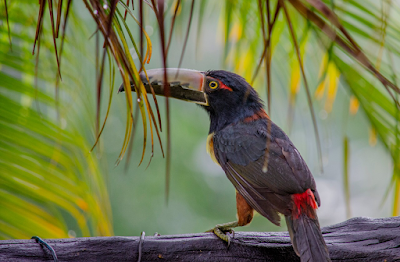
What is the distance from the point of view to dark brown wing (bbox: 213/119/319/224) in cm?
223

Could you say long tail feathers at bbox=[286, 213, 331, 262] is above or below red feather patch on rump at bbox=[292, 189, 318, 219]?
below

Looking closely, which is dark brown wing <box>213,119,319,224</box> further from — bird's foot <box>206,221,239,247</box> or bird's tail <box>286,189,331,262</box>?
bird's foot <box>206,221,239,247</box>

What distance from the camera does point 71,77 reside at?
2.52 metres

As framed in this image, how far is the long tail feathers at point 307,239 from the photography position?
75.4 inches

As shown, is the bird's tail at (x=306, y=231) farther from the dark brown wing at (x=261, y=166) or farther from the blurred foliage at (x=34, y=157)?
the blurred foliage at (x=34, y=157)

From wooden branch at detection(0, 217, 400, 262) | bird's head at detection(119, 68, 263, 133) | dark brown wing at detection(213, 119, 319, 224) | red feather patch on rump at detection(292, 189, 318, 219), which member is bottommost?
wooden branch at detection(0, 217, 400, 262)

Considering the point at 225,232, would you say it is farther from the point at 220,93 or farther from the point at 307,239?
the point at 220,93

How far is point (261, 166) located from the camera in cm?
246

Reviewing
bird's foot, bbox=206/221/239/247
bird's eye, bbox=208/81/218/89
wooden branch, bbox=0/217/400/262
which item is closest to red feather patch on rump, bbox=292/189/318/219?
wooden branch, bbox=0/217/400/262

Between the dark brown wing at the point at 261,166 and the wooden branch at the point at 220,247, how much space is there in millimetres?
185

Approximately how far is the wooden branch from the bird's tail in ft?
0.44

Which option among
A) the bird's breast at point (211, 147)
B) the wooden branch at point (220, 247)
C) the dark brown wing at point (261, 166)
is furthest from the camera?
the bird's breast at point (211, 147)

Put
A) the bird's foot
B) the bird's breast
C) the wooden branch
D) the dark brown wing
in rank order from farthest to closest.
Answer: the bird's breast
the dark brown wing
the bird's foot
the wooden branch

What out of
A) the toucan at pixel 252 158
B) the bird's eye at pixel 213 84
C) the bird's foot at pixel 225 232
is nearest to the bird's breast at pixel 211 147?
the toucan at pixel 252 158
